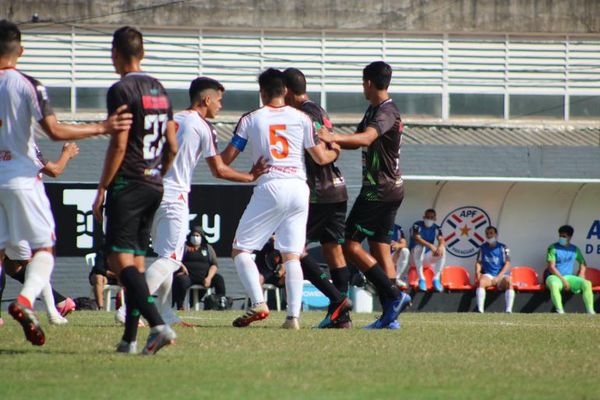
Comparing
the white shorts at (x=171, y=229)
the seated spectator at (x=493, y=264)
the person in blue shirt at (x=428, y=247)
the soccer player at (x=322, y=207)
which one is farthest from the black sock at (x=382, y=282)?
the seated spectator at (x=493, y=264)

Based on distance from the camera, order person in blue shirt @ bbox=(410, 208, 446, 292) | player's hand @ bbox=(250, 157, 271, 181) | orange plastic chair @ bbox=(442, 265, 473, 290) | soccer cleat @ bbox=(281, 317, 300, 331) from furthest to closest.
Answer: orange plastic chair @ bbox=(442, 265, 473, 290), person in blue shirt @ bbox=(410, 208, 446, 292), soccer cleat @ bbox=(281, 317, 300, 331), player's hand @ bbox=(250, 157, 271, 181)

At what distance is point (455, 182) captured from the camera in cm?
2311

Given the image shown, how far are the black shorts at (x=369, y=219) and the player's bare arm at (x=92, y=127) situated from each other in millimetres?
3532

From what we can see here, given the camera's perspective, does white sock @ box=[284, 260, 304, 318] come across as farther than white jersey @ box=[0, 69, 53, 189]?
Yes

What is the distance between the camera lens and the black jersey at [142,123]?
7879 millimetres

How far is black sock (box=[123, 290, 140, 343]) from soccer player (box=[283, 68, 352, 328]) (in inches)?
132

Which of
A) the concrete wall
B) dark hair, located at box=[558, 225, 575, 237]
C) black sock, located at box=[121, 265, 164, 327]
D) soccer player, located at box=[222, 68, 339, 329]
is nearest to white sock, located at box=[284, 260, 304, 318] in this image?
soccer player, located at box=[222, 68, 339, 329]

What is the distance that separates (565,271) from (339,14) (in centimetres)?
782

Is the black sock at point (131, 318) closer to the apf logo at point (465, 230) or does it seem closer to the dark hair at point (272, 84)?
the dark hair at point (272, 84)


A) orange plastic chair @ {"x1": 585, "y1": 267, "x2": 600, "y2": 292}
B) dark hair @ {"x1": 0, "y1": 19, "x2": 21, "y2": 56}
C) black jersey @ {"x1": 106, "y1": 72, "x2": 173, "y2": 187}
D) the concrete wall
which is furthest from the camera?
the concrete wall

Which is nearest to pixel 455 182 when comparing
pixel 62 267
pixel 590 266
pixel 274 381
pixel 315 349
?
pixel 590 266

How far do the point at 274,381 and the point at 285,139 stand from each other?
13.0ft

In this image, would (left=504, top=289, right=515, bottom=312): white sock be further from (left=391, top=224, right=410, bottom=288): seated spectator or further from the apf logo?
(left=391, top=224, right=410, bottom=288): seated spectator

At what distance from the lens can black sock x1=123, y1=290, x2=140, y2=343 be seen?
7859 millimetres
